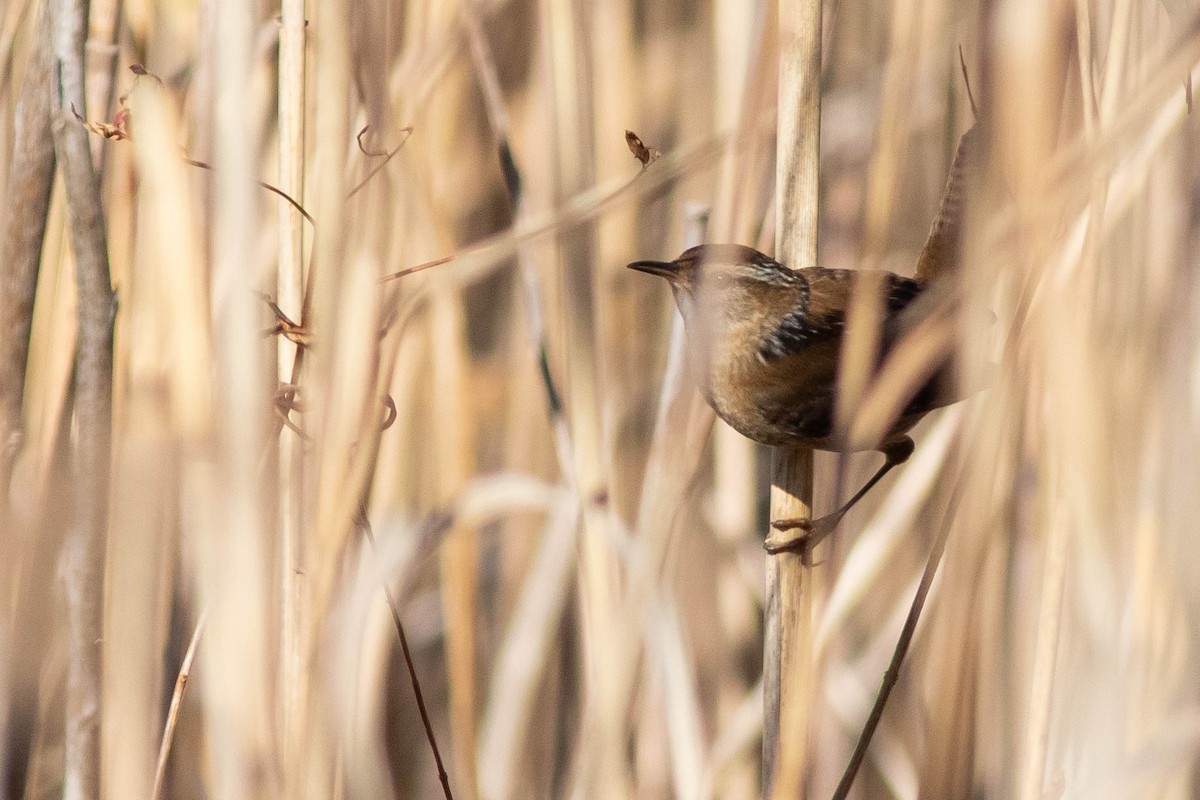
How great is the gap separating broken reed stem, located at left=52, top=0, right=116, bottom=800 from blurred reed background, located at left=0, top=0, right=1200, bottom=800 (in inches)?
0.4

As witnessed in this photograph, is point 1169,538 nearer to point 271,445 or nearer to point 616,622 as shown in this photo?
point 616,622

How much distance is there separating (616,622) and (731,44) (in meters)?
0.79

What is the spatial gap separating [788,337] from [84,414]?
936 millimetres

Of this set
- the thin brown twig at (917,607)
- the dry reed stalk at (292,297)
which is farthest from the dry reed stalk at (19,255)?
the thin brown twig at (917,607)

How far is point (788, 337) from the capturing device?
5.23ft

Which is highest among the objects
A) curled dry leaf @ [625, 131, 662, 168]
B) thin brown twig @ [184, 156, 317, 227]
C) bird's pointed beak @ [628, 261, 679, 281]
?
curled dry leaf @ [625, 131, 662, 168]

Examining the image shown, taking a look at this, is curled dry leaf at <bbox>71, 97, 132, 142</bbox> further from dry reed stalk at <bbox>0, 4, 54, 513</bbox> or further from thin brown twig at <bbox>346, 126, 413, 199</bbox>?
thin brown twig at <bbox>346, 126, 413, 199</bbox>

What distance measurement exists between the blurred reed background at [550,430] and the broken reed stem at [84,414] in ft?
0.03

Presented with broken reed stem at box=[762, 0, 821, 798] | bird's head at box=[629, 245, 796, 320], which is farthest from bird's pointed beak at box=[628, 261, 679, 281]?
broken reed stem at box=[762, 0, 821, 798]

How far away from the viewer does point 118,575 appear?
1.12m

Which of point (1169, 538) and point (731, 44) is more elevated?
point (731, 44)

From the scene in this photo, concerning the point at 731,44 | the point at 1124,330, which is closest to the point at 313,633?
the point at 731,44

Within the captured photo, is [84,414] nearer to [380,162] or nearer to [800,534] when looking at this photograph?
[380,162]

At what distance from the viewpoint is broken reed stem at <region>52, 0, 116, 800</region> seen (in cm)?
123
